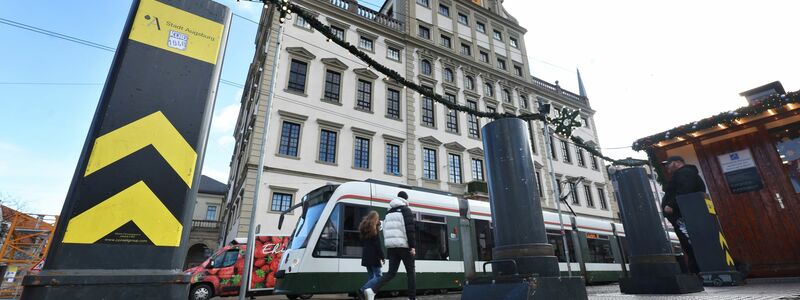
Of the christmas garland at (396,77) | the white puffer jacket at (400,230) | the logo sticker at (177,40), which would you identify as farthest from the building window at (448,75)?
the logo sticker at (177,40)

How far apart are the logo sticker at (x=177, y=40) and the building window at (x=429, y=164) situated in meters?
17.9

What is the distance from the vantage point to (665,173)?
8.18 meters

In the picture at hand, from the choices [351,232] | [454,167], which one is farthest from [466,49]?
[351,232]

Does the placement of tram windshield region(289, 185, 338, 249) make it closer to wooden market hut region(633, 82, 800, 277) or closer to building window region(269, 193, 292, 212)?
building window region(269, 193, 292, 212)

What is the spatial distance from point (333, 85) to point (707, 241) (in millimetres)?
16412

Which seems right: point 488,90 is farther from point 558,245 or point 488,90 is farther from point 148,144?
point 148,144

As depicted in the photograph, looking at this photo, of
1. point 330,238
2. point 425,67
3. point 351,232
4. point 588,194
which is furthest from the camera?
point 588,194

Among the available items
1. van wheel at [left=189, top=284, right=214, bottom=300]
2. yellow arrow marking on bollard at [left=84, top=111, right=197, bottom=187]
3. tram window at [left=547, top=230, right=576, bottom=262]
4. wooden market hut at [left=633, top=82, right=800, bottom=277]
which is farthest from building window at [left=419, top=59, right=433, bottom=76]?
yellow arrow marking on bollard at [left=84, top=111, right=197, bottom=187]

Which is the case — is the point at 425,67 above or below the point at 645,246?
above

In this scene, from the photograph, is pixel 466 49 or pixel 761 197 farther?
pixel 466 49

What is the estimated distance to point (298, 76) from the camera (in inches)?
706

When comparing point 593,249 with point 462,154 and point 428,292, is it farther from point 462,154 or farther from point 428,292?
point 462,154

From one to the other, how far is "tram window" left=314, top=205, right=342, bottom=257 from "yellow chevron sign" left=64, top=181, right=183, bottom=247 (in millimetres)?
6328

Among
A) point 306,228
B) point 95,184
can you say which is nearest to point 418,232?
point 306,228
